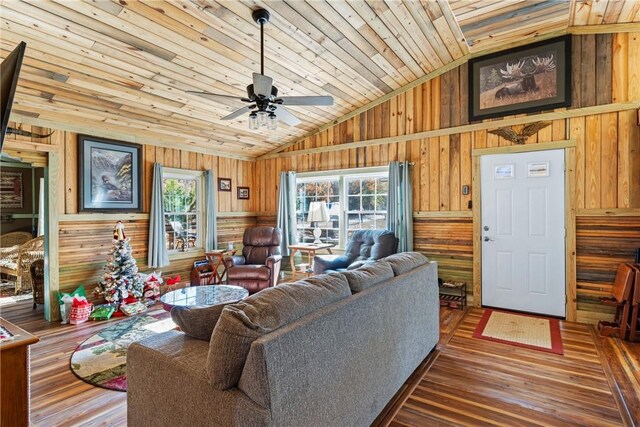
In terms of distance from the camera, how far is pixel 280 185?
6141 millimetres

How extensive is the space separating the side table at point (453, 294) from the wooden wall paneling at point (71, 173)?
492cm

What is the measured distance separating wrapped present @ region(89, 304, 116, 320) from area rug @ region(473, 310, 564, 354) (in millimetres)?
4202

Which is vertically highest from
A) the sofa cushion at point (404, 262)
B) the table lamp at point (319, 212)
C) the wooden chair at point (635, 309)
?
the table lamp at point (319, 212)

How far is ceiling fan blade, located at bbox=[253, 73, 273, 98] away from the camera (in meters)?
2.59

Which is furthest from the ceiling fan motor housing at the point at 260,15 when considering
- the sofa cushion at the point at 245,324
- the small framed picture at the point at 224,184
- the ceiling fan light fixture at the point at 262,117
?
the small framed picture at the point at 224,184

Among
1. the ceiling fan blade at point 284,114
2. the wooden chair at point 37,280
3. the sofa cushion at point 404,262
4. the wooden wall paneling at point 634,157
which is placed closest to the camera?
the sofa cushion at point 404,262

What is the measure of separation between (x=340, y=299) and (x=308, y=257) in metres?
4.22

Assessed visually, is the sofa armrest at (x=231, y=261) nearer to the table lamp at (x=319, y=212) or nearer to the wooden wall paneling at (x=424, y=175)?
the table lamp at (x=319, y=212)

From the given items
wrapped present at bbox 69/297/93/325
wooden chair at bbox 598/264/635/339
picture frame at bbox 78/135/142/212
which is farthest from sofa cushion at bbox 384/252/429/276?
picture frame at bbox 78/135/142/212

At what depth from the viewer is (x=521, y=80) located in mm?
4242

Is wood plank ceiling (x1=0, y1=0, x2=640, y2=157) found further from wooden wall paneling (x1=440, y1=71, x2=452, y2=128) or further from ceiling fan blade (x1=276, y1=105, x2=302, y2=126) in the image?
ceiling fan blade (x1=276, y1=105, x2=302, y2=126)

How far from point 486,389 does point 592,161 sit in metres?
3.02

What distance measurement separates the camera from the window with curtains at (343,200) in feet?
17.6

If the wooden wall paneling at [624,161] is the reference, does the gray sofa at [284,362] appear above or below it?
below
